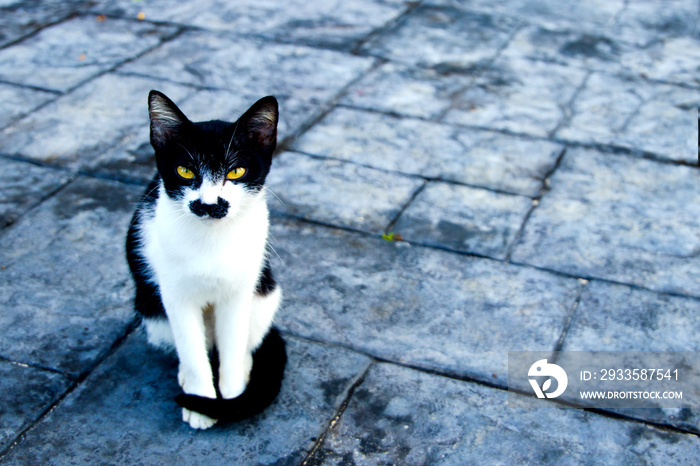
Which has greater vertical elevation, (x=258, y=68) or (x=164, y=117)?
(x=164, y=117)

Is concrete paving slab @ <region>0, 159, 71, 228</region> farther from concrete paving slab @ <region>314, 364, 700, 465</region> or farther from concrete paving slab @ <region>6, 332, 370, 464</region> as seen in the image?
concrete paving slab @ <region>314, 364, 700, 465</region>

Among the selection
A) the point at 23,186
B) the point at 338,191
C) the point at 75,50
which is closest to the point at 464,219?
the point at 338,191

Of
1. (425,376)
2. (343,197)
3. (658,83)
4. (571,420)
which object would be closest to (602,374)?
(571,420)

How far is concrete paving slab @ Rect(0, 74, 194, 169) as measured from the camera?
426cm

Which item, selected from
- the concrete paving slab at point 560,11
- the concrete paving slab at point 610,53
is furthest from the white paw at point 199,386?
the concrete paving slab at point 560,11

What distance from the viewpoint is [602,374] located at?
2863 mm

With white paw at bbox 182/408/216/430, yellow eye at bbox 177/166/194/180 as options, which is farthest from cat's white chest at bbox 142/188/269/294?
white paw at bbox 182/408/216/430

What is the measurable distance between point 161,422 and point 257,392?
Answer: 355 millimetres

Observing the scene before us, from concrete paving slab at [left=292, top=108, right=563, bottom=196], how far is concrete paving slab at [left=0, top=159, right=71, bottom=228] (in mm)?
1387

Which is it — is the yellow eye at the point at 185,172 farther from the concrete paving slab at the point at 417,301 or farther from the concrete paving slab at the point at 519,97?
the concrete paving slab at the point at 519,97

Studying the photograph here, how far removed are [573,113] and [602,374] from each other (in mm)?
2434

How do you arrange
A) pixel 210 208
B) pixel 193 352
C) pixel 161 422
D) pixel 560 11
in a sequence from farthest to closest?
pixel 560 11, pixel 161 422, pixel 193 352, pixel 210 208

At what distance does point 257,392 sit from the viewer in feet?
8.49

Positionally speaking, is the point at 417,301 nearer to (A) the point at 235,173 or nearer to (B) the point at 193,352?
(B) the point at 193,352
